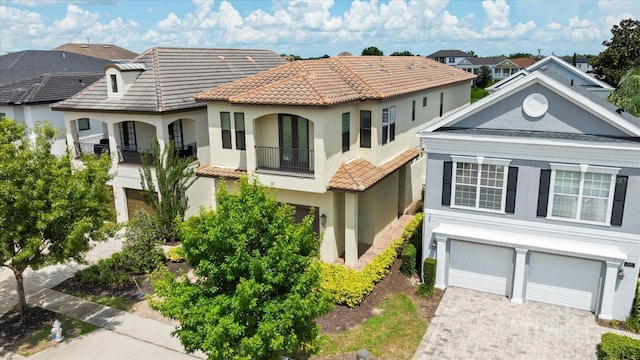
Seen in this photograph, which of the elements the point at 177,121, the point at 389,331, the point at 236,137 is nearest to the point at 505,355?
the point at 389,331

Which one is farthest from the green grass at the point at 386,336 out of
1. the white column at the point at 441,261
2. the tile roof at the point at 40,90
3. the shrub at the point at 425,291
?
the tile roof at the point at 40,90

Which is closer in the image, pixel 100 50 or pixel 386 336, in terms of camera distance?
pixel 386 336

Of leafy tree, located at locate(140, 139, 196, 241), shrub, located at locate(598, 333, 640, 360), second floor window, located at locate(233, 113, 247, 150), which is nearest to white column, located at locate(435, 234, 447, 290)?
shrub, located at locate(598, 333, 640, 360)

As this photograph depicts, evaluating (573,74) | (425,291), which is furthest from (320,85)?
(573,74)

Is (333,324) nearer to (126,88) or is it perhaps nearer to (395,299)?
(395,299)

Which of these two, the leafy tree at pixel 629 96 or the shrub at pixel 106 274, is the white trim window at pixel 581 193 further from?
the shrub at pixel 106 274

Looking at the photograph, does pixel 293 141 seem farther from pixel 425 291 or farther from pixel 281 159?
pixel 425 291
